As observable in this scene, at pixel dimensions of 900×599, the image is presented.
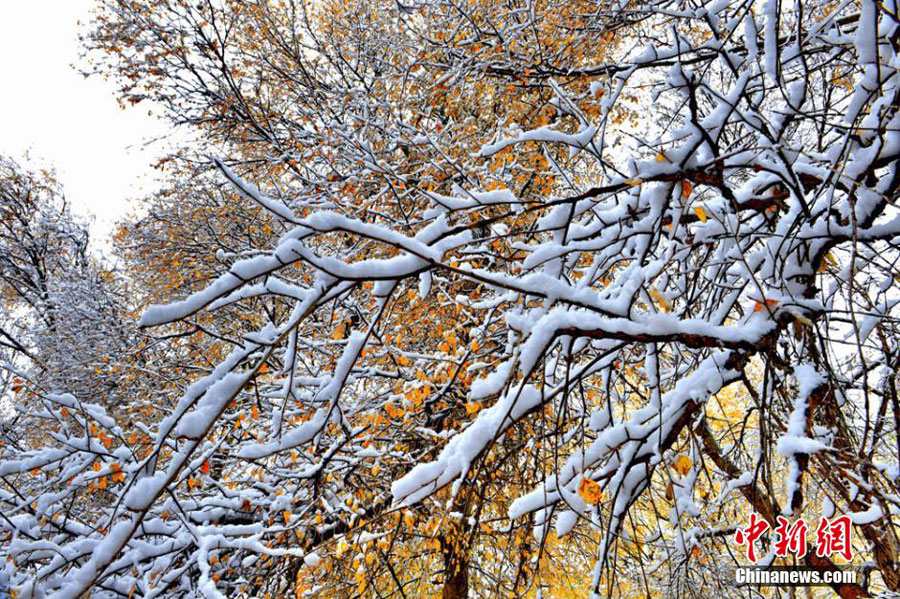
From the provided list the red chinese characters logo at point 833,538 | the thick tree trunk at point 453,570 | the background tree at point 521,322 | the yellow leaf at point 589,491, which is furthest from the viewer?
the thick tree trunk at point 453,570

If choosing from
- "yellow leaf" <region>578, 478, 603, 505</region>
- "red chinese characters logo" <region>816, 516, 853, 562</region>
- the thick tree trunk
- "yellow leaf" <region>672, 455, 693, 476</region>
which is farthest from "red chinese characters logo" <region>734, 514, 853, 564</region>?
the thick tree trunk

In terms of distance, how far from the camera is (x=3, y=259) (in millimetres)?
9859

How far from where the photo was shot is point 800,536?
4.85 feet

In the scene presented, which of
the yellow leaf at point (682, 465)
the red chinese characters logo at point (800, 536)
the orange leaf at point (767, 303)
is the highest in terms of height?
the orange leaf at point (767, 303)

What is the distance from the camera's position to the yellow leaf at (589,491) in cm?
138

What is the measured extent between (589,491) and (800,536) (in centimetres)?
69

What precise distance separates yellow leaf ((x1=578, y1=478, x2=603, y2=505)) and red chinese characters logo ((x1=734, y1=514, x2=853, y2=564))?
0.55 metres

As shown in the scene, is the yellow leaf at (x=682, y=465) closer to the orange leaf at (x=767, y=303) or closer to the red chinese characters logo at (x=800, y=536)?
the red chinese characters logo at (x=800, y=536)

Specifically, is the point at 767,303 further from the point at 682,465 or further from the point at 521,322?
the point at 521,322

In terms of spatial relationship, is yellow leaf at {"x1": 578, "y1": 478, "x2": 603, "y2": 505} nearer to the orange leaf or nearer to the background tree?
the background tree

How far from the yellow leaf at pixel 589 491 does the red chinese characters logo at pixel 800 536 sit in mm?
550

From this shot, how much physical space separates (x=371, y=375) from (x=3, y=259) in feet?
34.6

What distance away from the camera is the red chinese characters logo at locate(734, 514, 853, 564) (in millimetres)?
1455

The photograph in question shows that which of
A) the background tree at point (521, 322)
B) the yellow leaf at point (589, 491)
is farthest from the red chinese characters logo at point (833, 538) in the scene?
the yellow leaf at point (589, 491)
